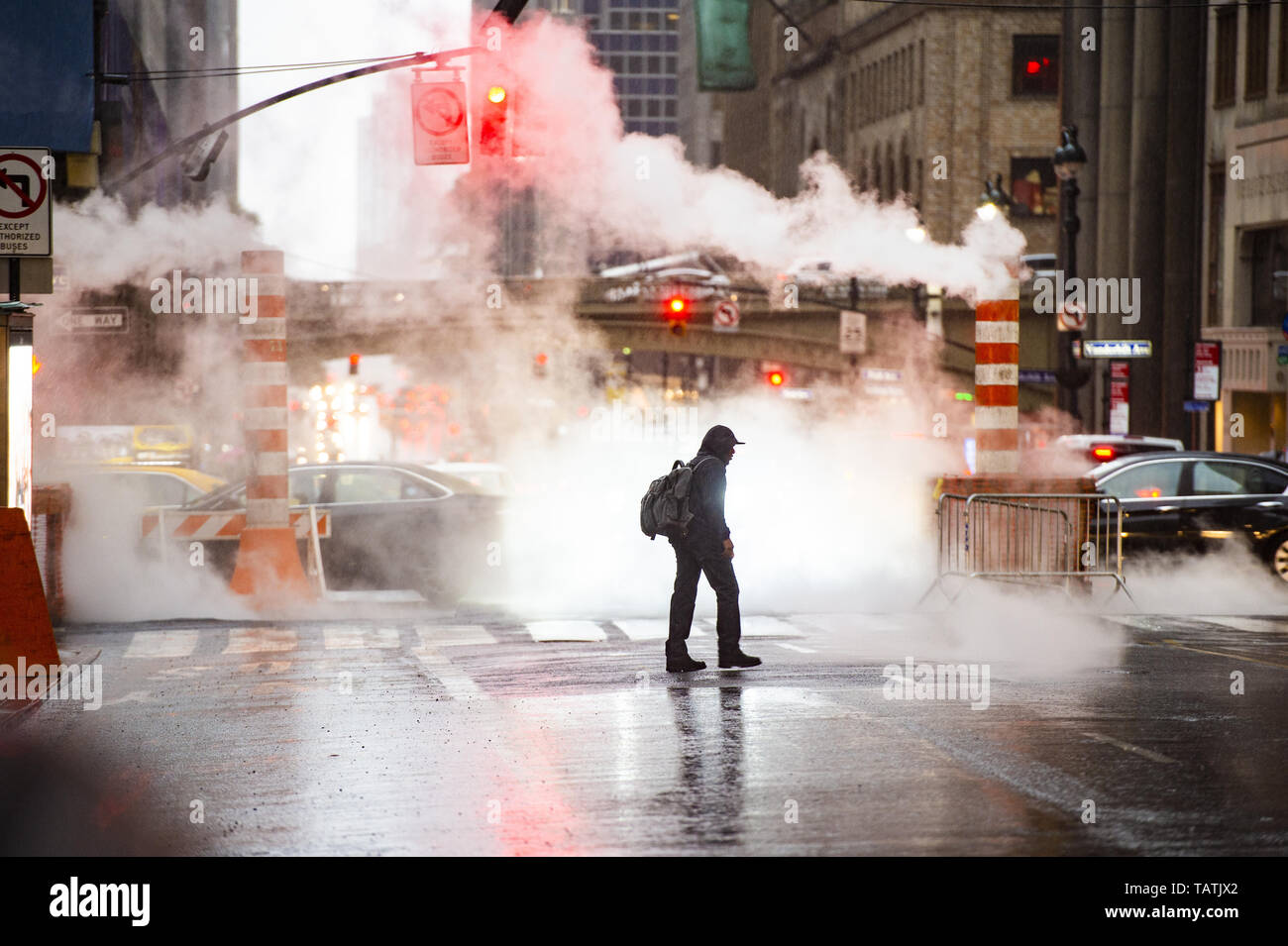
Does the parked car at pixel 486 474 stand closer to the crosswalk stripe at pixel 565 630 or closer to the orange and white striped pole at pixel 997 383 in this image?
the crosswalk stripe at pixel 565 630

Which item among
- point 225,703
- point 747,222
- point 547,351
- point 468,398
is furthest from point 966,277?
point 468,398

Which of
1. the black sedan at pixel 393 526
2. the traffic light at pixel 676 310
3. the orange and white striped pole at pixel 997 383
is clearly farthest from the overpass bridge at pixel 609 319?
the orange and white striped pole at pixel 997 383

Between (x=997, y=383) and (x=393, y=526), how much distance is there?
5.98 metres

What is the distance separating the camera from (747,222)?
2031cm

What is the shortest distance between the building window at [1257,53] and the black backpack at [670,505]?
106 ft

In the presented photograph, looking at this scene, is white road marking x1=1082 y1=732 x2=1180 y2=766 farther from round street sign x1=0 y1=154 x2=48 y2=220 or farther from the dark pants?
round street sign x1=0 y1=154 x2=48 y2=220

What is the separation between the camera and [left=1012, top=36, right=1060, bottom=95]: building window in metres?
77.7

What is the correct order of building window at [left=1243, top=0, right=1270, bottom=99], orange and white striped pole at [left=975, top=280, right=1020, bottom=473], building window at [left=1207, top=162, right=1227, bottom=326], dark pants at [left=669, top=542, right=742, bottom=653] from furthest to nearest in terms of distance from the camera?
building window at [left=1207, top=162, right=1227, bottom=326], building window at [left=1243, top=0, right=1270, bottom=99], orange and white striped pole at [left=975, top=280, right=1020, bottom=473], dark pants at [left=669, top=542, right=742, bottom=653]

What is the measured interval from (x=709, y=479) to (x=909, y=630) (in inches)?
144

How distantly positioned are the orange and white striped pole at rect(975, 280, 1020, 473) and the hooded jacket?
500 cm

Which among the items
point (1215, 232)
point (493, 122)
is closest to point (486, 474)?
point (493, 122)

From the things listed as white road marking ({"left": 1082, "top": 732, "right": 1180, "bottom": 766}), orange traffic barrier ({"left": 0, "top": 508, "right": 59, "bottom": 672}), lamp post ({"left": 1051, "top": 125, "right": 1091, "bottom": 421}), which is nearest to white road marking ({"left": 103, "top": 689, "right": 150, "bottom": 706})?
orange traffic barrier ({"left": 0, "top": 508, "right": 59, "bottom": 672})

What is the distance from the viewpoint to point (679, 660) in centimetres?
1141
